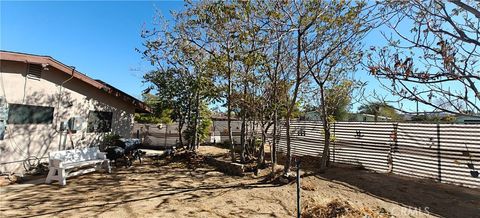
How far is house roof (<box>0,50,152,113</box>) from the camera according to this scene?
8.32m

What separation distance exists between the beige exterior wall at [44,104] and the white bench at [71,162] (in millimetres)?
1577

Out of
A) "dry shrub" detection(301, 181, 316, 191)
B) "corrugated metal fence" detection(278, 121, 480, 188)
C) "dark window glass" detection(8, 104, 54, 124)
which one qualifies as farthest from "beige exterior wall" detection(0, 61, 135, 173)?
"corrugated metal fence" detection(278, 121, 480, 188)

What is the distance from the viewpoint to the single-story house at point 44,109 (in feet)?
27.9

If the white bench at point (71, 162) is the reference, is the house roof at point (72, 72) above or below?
above

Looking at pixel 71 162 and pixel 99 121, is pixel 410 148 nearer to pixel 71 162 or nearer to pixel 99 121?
pixel 71 162

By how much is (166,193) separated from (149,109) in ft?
27.1

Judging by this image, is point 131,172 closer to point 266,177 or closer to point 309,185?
point 266,177

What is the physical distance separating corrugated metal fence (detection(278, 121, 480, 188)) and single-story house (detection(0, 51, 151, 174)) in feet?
Answer: 29.6

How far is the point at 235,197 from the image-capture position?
6789 millimetres

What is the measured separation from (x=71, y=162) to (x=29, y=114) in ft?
7.74

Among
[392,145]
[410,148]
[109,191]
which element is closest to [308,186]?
[392,145]

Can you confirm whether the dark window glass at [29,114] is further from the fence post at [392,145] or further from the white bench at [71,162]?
the fence post at [392,145]

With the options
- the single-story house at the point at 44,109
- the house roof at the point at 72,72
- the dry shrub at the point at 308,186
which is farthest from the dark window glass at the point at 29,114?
the dry shrub at the point at 308,186

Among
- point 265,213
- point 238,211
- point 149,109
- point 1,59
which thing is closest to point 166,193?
point 238,211
